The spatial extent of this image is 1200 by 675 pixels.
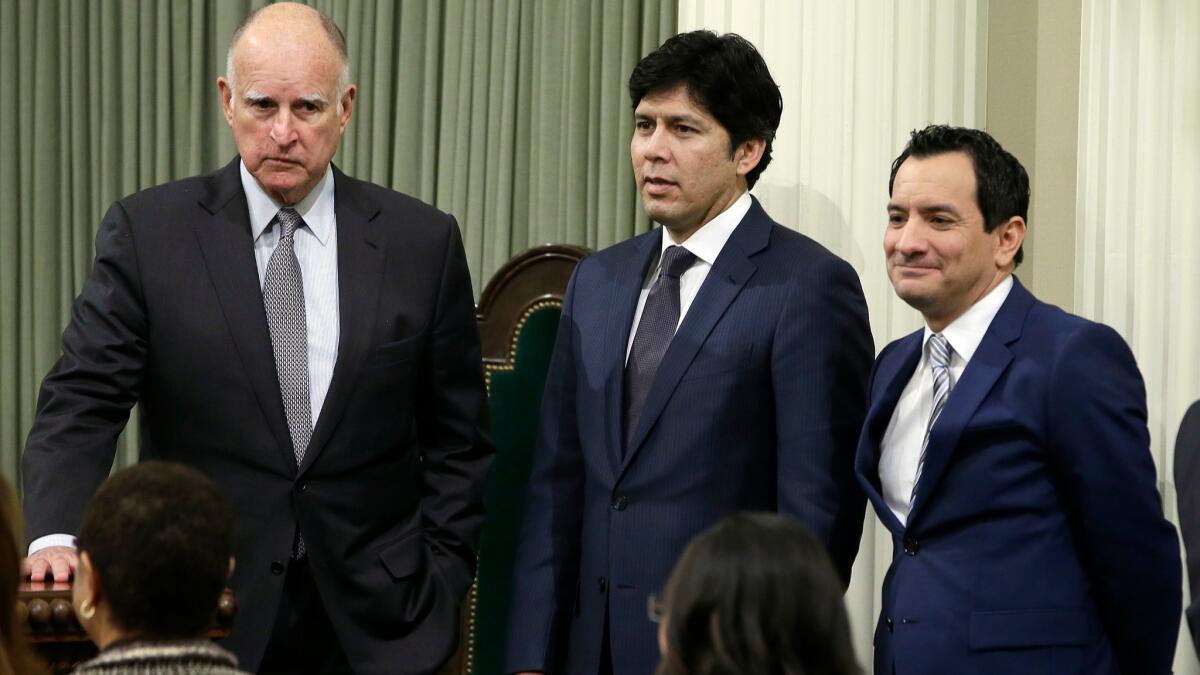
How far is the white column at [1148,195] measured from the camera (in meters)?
3.46

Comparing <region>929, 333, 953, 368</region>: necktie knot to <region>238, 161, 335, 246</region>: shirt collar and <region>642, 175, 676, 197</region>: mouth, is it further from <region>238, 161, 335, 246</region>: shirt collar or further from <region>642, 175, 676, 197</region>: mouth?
<region>238, 161, 335, 246</region>: shirt collar

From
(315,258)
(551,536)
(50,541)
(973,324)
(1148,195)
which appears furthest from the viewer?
(1148,195)

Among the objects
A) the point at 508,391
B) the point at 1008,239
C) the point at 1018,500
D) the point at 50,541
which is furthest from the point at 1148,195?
the point at 50,541

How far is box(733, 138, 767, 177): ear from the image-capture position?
3156mm

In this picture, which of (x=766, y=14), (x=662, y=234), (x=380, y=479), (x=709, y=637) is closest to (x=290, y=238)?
(x=380, y=479)

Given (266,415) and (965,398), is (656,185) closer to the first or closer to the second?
(965,398)

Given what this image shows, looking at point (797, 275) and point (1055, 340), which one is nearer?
point (1055, 340)

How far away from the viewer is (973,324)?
9.26 ft

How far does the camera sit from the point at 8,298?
17.8 feet

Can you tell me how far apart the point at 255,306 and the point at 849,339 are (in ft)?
3.60

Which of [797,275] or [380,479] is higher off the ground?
[797,275]

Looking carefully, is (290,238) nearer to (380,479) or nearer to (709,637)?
(380,479)

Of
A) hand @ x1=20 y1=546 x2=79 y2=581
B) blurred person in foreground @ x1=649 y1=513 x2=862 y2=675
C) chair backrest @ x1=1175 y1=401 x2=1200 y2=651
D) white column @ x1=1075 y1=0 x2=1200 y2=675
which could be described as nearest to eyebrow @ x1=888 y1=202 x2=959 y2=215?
chair backrest @ x1=1175 y1=401 x2=1200 y2=651

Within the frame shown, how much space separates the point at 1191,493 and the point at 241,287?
166 centimetres
